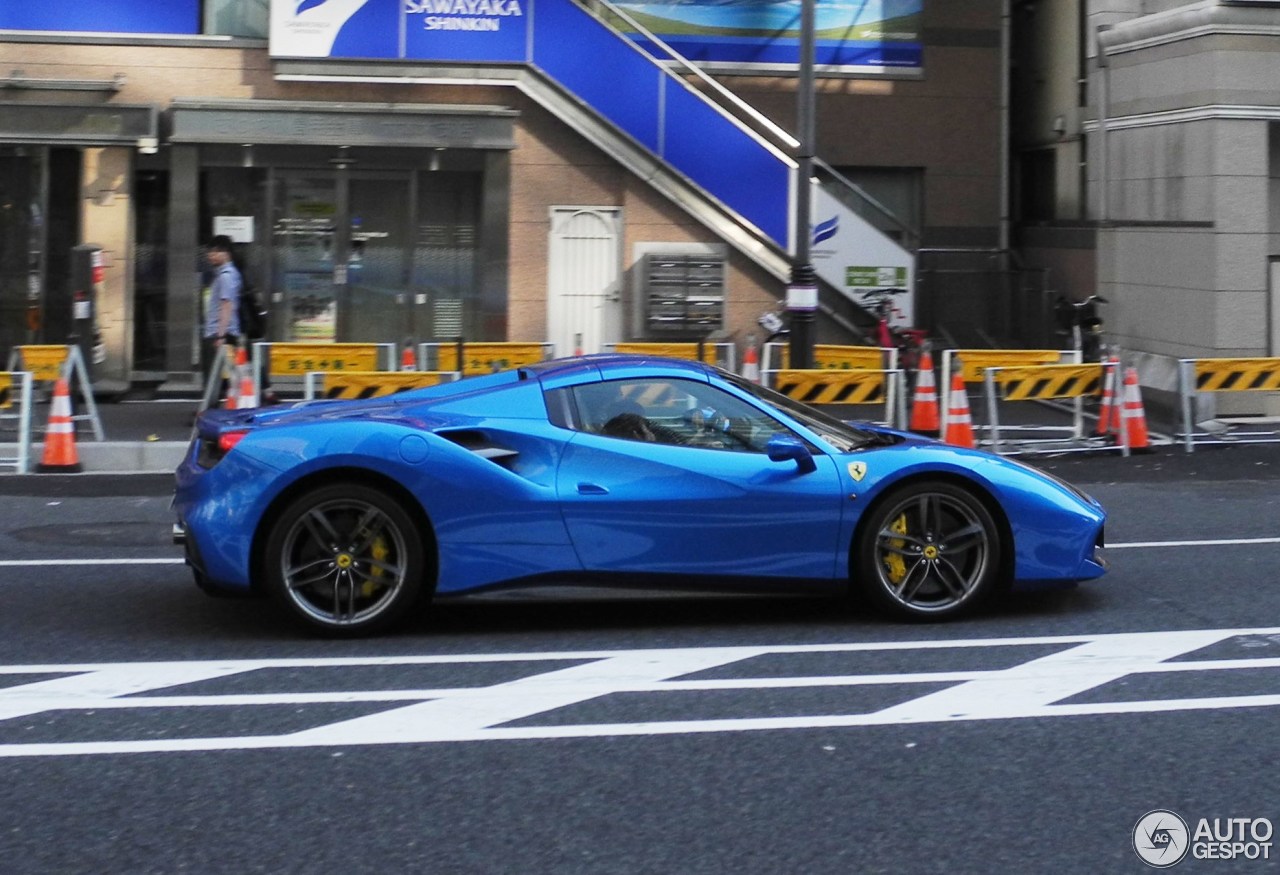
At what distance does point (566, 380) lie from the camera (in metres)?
8.01

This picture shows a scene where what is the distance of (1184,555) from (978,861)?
18.1 ft

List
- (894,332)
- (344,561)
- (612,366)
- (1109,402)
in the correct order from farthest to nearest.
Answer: (894,332)
(1109,402)
(612,366)
(344,561)

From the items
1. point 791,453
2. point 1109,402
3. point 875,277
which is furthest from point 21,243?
point 791,453

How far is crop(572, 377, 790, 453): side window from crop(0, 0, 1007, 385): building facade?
1308 centimetres

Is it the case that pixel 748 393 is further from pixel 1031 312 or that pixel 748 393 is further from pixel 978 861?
pixel 1031 312

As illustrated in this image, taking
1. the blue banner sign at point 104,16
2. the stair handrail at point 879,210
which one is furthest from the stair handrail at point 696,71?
the blue banner sign at point 104,16

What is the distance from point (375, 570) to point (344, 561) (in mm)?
138

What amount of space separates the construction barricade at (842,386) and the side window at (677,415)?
7.15m

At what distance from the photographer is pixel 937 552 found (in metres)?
7.97

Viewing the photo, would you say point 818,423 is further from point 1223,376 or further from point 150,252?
point 150,252

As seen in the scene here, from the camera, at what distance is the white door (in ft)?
69.6

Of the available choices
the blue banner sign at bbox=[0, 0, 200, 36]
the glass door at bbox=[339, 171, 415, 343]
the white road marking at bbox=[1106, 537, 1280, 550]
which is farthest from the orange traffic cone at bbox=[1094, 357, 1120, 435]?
the blue banner sign at bbox=[0, 0, 200, 36]

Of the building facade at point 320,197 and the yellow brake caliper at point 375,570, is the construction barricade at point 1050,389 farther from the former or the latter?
Result: the yellow brake caliper at point 375,570

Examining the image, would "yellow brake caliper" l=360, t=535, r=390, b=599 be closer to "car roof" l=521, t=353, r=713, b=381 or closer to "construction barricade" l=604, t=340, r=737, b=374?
"car roof" l=521, t=353, r=713, b=381
